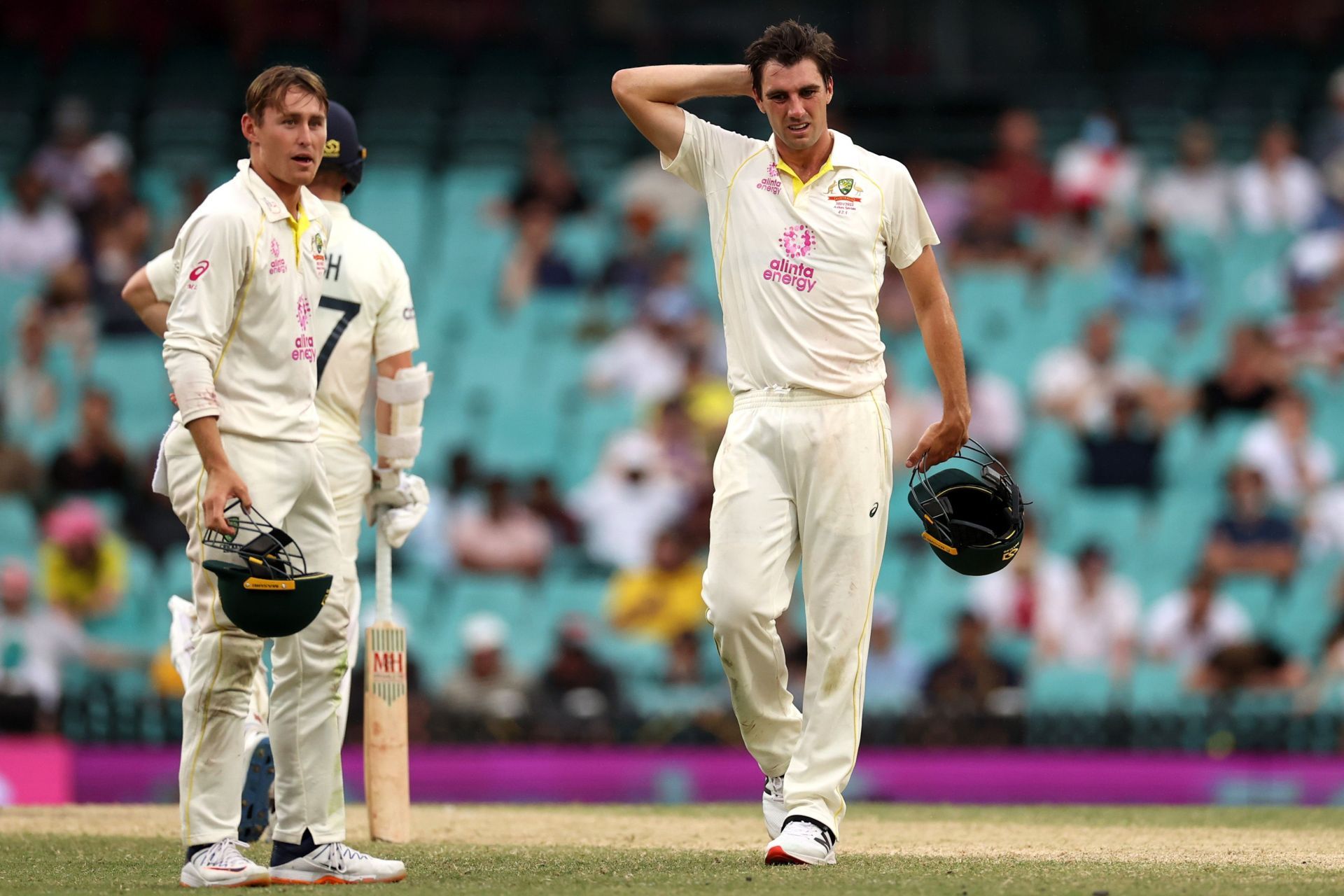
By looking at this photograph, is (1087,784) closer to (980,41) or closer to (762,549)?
(762,549)

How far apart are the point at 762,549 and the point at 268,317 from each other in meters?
1.58

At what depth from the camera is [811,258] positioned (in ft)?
19.8

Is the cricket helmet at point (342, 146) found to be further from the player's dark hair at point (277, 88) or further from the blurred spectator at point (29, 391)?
the blurred spectator at point (29, 391)

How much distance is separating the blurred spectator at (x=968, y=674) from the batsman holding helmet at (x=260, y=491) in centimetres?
569

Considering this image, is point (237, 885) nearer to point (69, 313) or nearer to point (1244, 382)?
point (1244, 382)

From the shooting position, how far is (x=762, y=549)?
5.99 metres

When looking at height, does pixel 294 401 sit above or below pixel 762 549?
above

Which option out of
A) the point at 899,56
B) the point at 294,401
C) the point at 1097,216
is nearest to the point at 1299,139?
the point at 1097,216

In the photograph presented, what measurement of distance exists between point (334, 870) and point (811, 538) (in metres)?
1.66

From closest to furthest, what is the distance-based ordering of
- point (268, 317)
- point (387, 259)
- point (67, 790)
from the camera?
1. point (268, 317)
2. point (387, 259)
3. point (67, 790)

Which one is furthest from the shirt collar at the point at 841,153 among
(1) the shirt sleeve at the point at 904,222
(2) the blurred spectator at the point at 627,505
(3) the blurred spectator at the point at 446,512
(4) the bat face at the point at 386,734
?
(3) the blurred spectator at the point at 446,512

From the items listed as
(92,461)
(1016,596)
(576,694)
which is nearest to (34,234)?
(92,461)

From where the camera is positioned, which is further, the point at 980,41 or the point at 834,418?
the point at 980,41

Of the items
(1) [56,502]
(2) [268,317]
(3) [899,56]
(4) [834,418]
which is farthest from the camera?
(3) [899,56]
